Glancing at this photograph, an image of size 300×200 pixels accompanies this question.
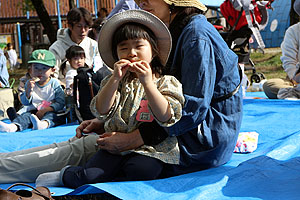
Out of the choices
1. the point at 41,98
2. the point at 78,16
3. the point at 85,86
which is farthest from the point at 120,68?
the point at 78,16

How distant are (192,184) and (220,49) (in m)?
0.77

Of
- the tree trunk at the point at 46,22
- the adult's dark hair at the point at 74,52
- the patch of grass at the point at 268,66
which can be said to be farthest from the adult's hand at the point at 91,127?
the tree trunk at the point at 46,22

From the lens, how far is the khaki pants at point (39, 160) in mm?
2709

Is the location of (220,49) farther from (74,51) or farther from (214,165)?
(74,51)

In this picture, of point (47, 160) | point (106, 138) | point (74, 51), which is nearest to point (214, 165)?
point (106, 138)

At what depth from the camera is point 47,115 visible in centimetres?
511

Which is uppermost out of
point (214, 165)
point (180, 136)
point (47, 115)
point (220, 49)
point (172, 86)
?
point (220, 49)

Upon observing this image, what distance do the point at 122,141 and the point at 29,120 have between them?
2.89 m

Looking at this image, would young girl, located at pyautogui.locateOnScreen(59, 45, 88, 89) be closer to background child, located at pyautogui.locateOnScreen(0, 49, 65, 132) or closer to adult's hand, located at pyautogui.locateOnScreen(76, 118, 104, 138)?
background child, located at pyautogui.locateOnScreen(0, 49, 65, 132)

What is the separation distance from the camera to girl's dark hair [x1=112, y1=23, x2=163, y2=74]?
246 centimetres

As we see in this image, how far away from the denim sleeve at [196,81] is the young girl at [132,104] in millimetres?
54

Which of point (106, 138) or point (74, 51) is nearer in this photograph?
point (106, 138)

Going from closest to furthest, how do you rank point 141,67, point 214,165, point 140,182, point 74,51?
point 141,67 → point 140,182 → point 214,165 → point 74,51

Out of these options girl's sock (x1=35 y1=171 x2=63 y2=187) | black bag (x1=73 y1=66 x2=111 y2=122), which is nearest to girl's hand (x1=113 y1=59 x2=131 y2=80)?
girl's sock (x1=35 y1=171 x2=63 y2=187)
